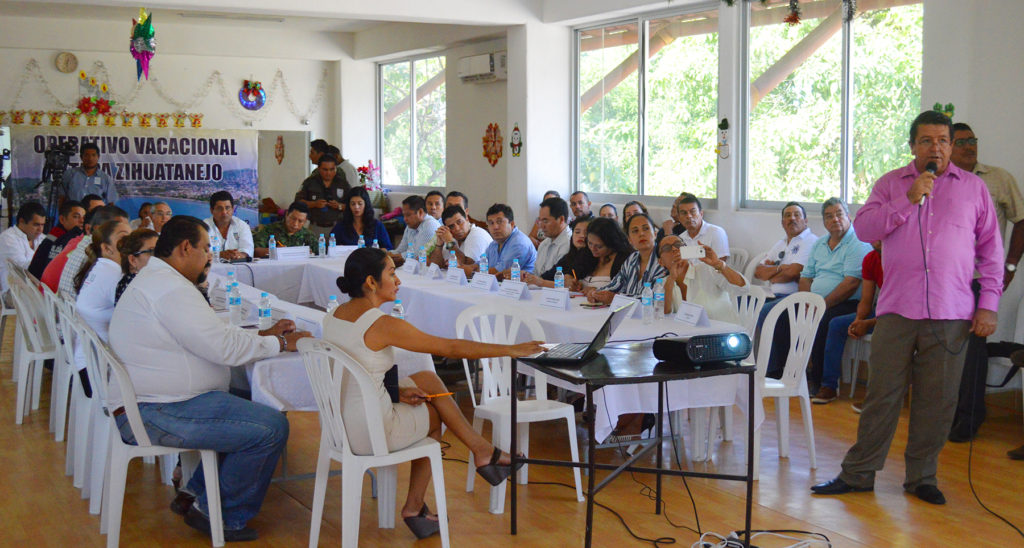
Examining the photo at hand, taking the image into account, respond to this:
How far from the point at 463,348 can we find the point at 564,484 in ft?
4.01

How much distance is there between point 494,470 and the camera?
348 centimetres

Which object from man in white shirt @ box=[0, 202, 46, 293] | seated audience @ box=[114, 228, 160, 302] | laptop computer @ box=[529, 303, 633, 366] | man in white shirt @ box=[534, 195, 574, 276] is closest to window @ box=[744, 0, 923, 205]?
man in white shirt @ box=[534, 195, 574, 276]

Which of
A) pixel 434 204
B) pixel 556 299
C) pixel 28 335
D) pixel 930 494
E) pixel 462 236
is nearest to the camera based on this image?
pixel 930 494

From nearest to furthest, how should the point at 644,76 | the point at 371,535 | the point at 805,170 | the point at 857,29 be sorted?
the point at 371,535 → the point at 857,29 → the point at 805,170 → the point at 644,76

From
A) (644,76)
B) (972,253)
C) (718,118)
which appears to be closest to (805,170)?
(718,118)

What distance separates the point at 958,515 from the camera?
12.1ft

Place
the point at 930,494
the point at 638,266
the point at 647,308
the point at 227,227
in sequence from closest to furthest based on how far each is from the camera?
the point at 930,494
the point at 647,308
the point at 638,266
the point at 227,227

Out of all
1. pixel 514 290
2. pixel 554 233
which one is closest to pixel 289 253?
pixel 554 233

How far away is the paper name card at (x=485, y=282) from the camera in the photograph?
18.8 ft

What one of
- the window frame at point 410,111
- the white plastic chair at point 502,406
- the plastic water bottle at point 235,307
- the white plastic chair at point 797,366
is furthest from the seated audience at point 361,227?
the white plastic chair at point 797,366

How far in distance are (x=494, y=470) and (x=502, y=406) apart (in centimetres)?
36

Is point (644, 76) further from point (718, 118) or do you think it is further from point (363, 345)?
point (363, 345)

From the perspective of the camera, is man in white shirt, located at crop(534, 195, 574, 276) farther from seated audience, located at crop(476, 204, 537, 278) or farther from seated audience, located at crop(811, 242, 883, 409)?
seated audience, located at crop(811, 242, 883, 409)

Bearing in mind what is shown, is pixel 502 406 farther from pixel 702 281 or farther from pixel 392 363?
pixel 702 281
